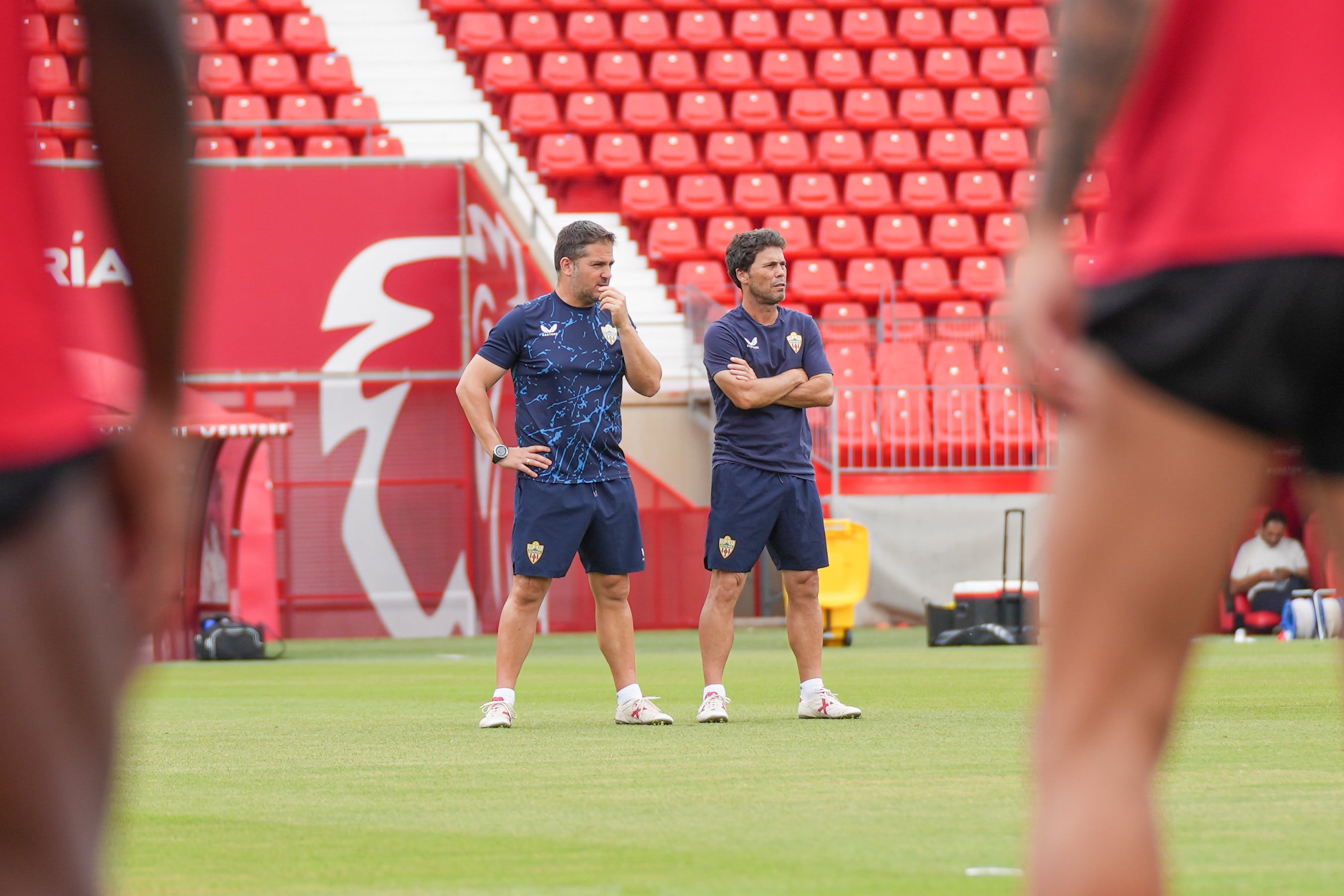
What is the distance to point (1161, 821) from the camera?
473cm

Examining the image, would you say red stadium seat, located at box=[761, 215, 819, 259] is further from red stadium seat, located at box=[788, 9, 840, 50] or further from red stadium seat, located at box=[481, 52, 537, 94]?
red stadium seat, located at box=[481, 52, 537, 94]

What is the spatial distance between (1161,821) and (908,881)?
109 cm

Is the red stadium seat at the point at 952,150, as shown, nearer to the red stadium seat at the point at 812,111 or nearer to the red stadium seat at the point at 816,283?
the red stadium seat at the point at 812,111

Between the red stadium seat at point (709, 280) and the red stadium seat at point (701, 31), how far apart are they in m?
3.76

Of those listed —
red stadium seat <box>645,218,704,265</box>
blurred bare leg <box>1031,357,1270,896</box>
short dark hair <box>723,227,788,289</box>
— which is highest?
red stadium seat <box>645,218,704,265</box>

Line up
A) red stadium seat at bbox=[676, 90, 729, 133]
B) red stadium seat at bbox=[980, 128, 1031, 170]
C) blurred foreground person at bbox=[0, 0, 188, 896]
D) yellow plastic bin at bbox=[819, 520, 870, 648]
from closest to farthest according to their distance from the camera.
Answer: blurred foreground person at bbox=[0, 0, 188, 896] < yellow plastic bin at bbox=[819, 520, 870, 648] < red stadium seat at bbox=[676, 90, 729, 133] < red stadium seat at bbox=[980, 128, 1031, 170]

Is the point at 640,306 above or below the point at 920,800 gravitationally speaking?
above

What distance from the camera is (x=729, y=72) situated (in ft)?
78.1

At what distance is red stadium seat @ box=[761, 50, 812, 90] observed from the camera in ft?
78.3

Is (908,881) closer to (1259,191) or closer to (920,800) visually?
(920,800)

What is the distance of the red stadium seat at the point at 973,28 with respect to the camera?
81.7ft

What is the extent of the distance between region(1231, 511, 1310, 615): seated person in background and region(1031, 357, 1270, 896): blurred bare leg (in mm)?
15583

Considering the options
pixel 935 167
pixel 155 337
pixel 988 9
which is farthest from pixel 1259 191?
pixel 988 9

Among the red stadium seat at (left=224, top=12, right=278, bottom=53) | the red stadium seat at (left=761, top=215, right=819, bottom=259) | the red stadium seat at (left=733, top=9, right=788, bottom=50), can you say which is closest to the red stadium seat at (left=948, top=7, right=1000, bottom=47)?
the red stadium seat at (left=733, top=9, right=788, bottom=50)
